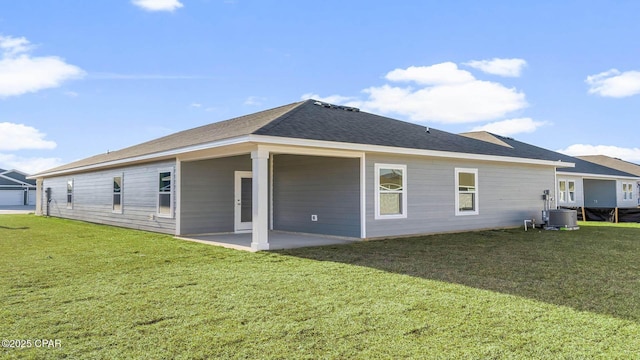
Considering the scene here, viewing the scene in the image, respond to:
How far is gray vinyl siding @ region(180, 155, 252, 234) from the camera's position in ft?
37.5

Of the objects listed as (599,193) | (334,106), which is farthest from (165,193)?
(599,193)

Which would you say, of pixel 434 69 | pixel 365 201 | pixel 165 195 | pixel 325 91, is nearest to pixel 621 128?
pixel 434 69

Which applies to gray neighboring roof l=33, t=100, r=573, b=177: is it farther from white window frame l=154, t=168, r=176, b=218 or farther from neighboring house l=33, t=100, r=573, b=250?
white window frame l=154, t=168, r=176, b=218

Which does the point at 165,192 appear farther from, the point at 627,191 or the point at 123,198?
the point at 627,191

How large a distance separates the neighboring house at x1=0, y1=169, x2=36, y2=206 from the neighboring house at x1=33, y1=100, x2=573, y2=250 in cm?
3174

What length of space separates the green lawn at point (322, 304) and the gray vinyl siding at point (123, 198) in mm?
4354

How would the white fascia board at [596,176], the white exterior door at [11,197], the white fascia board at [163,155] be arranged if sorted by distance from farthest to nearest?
the white exterior door at [11,197] → the white fascia board at [596,176] → the white fascia board at [163,155]

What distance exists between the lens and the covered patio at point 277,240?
358 inches

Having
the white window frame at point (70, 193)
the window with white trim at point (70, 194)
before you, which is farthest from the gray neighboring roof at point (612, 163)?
the window with white trim at point (70, 194)

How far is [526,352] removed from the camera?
3.12 m

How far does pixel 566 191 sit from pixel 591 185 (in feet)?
19.5

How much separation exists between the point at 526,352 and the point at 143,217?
39.3ft

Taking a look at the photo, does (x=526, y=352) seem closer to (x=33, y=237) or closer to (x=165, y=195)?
(x=165, y=195)

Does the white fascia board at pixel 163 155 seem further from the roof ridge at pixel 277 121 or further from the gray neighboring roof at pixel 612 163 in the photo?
the gray neighboring roof at pixel 612 163
